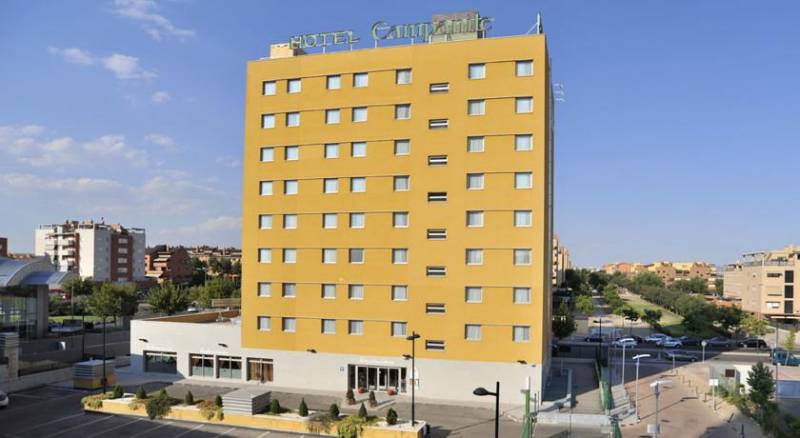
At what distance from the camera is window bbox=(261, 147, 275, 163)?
49406mm

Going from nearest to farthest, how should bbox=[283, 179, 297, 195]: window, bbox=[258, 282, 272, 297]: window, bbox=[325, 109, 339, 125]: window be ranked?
bbox=[325, 109, 339, 125]: window, bbox=[283, 179, 297, 195]: window, bbox=[258, 282, 272, 297]: window

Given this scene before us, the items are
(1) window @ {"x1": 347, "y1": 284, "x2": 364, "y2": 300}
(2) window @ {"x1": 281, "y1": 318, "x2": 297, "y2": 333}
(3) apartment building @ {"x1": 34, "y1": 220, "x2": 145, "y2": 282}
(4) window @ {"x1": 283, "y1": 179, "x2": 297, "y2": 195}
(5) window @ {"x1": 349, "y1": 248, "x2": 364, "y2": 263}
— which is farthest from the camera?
(3) apartment building @ {"x1": 34, "y1": 220, "x2": 145, "y2": 282}

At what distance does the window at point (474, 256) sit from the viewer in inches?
1721

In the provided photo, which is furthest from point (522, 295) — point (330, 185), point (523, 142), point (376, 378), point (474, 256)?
point (330, 185)

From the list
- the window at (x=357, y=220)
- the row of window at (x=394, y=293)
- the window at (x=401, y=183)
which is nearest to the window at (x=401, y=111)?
the window at (x=401, y=183)

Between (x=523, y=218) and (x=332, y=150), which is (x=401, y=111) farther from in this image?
(x=523, y=218)

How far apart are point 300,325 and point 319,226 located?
8244 millimetres

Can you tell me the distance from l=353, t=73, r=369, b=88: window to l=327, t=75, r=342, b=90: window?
1.30m

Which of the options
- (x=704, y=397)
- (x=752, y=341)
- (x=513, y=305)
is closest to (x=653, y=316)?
(x=752, y=341)

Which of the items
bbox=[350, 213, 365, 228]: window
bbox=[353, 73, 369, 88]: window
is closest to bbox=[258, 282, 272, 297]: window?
bbox=[350, 213, 365, 228]: window

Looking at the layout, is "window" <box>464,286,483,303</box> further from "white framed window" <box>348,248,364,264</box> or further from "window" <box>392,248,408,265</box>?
"white framed window" <box>348,248,364,264</box>

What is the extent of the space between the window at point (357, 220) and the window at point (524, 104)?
14569mm

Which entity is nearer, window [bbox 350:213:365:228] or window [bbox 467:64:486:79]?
window [bbox 467:64:486:79]

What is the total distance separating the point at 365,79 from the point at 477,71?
9064 mm
